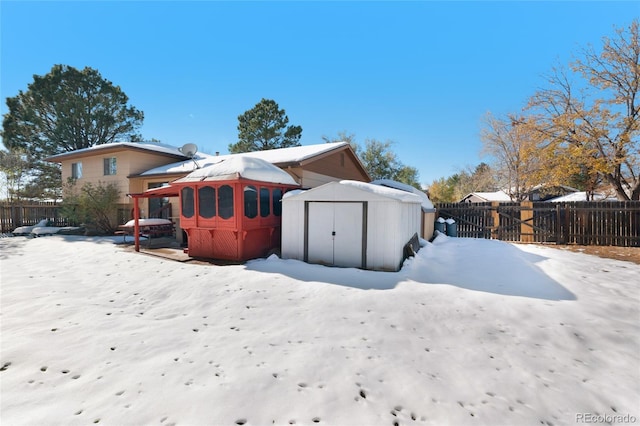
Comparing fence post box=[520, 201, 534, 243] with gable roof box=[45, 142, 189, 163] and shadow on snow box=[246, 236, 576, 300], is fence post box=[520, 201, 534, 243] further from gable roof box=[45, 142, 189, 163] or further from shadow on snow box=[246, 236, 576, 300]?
gable roof box=[45, 142, 189, 163]

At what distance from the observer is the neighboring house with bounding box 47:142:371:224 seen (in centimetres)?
1308

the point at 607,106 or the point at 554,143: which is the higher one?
the point at 607,106

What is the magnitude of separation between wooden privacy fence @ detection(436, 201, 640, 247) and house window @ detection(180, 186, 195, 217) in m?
11.8

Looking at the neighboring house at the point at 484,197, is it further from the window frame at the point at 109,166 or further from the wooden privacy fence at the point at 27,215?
the wooden privacy fence at the point at 27,215

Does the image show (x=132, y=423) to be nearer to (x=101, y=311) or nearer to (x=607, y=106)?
(x=101, y=311)

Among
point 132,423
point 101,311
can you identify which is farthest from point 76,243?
point 132,423

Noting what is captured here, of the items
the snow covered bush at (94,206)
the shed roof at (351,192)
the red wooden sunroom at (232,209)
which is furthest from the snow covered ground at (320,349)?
the snow covered bush at (94,206)

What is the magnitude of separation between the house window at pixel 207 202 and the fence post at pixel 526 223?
1266 cm

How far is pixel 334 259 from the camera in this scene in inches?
287

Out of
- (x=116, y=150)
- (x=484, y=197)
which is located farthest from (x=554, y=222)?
(x=484, y=197)

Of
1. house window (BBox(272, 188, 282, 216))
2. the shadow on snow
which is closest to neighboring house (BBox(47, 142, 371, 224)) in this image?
house window (BBox(272, 188, 282, 216))

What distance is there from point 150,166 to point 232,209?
10.7 m

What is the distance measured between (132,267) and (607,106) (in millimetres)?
19481

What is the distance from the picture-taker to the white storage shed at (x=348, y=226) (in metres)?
6.73
